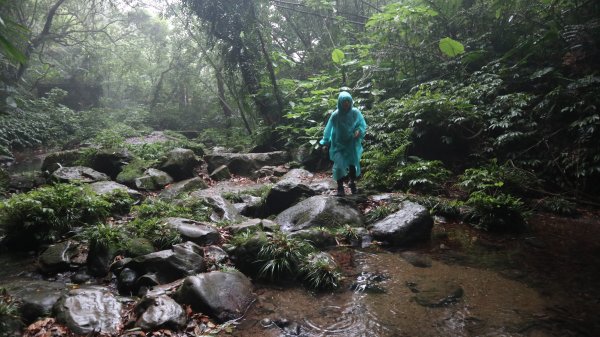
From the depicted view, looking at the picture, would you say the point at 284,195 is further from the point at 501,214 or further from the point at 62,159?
the point at 62,159

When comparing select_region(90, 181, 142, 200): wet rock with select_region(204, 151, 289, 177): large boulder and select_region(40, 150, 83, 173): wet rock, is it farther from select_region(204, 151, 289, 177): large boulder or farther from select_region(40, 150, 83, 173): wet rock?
select_region(204, 151, 289, 177): large boulder

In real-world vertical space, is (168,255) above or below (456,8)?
below

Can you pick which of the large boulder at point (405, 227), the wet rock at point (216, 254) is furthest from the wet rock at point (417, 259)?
the wet rock at point (216, 254)

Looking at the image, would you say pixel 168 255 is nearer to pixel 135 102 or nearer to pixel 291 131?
pixel 291 131

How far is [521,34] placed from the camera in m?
11.0

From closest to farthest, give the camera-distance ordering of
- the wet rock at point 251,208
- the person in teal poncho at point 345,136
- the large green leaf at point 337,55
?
1. the person in teal poncho at point 345,136
2. the wet rock at point 251,208
3. the large green leaf at point 337,55

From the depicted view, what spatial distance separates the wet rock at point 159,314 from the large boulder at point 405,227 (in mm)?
3560

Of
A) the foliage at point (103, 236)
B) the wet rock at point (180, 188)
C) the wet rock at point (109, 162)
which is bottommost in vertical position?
the foliage at point (103, 236)

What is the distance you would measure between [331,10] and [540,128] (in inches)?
468

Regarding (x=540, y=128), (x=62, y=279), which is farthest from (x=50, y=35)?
(x=540, y=128)

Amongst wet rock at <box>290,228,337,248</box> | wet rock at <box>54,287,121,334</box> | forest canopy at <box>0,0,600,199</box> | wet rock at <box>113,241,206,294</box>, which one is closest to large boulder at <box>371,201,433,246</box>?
wet rock at <box>290,228,337,248</box>

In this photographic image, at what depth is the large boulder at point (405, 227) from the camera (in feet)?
19.5

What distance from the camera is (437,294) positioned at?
4270 millimetres

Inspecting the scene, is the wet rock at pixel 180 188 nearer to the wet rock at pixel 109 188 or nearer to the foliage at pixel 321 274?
the wet rock at pixel 109 188
